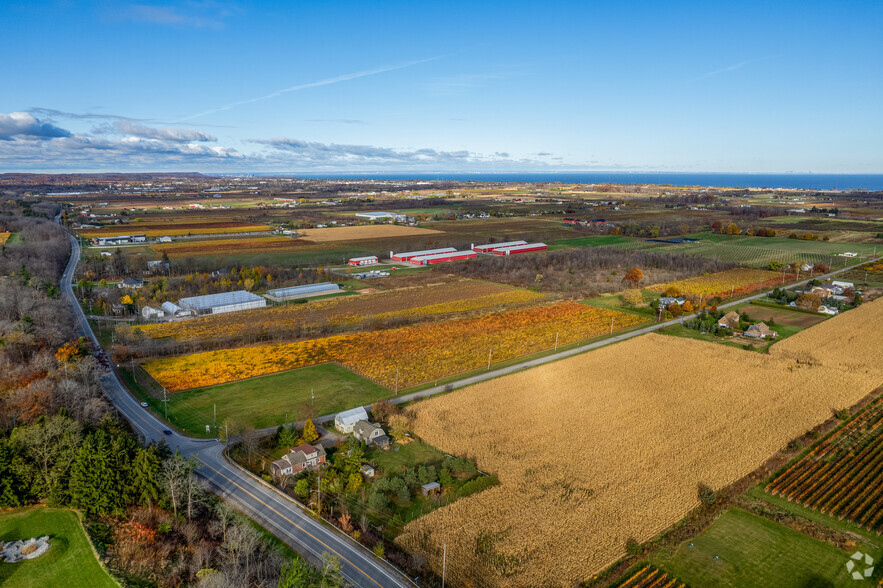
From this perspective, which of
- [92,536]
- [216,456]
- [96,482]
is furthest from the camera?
[216,456]

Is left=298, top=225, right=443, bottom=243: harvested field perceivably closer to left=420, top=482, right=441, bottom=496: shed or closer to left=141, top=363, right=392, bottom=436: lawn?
left=141, top=363, right=392, bottom=436: lawn

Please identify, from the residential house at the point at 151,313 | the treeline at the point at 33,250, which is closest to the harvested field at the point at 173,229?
Result: the treeline at the point at 33,250

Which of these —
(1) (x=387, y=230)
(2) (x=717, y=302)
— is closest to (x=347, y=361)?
(2) (x=717, y=302)

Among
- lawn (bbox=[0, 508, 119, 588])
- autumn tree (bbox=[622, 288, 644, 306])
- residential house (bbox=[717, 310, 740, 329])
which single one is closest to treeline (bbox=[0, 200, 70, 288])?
lawn (bbox=[0, 508, 119, 588])

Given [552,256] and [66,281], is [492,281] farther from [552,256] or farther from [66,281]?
[66,281]

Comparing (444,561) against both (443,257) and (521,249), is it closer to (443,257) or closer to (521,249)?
(443,257)
